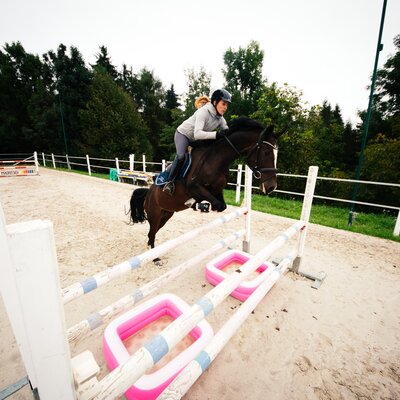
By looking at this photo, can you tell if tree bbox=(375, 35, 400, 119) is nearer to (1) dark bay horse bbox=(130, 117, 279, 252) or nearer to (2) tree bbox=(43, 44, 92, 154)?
(1) dark bay horse bbox=(130, 117, 279, 252)

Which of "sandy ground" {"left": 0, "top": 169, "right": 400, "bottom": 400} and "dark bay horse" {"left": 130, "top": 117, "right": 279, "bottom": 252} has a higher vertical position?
"dark bay horse" {"left": 130, "top": 117, "right": 279, "bottom": 252}

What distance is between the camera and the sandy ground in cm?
160

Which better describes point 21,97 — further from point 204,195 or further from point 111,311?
point 111,311

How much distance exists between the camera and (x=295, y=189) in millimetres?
16703

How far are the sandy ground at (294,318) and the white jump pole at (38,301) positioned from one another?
1.31 metres

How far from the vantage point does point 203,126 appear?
8.24ft

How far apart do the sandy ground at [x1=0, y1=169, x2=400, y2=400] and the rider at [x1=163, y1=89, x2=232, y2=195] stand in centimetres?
161

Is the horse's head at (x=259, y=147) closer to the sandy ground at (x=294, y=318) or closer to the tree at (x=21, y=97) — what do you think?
the sandy ground at (x=294, y=318)

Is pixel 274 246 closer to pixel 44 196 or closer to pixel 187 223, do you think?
pixel 187 223

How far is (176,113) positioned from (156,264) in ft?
71.4

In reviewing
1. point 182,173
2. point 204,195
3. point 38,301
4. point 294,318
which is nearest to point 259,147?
point 204,195

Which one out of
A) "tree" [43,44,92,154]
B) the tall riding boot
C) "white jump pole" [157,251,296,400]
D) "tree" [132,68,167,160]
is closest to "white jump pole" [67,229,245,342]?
"white jump pole" [157,251,296,400]

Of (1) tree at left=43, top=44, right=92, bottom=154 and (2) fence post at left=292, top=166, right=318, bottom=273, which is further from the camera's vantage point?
(1) tree at left=43, top=44, right=92, bottom=154

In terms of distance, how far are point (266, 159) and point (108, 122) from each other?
71.0 feet
